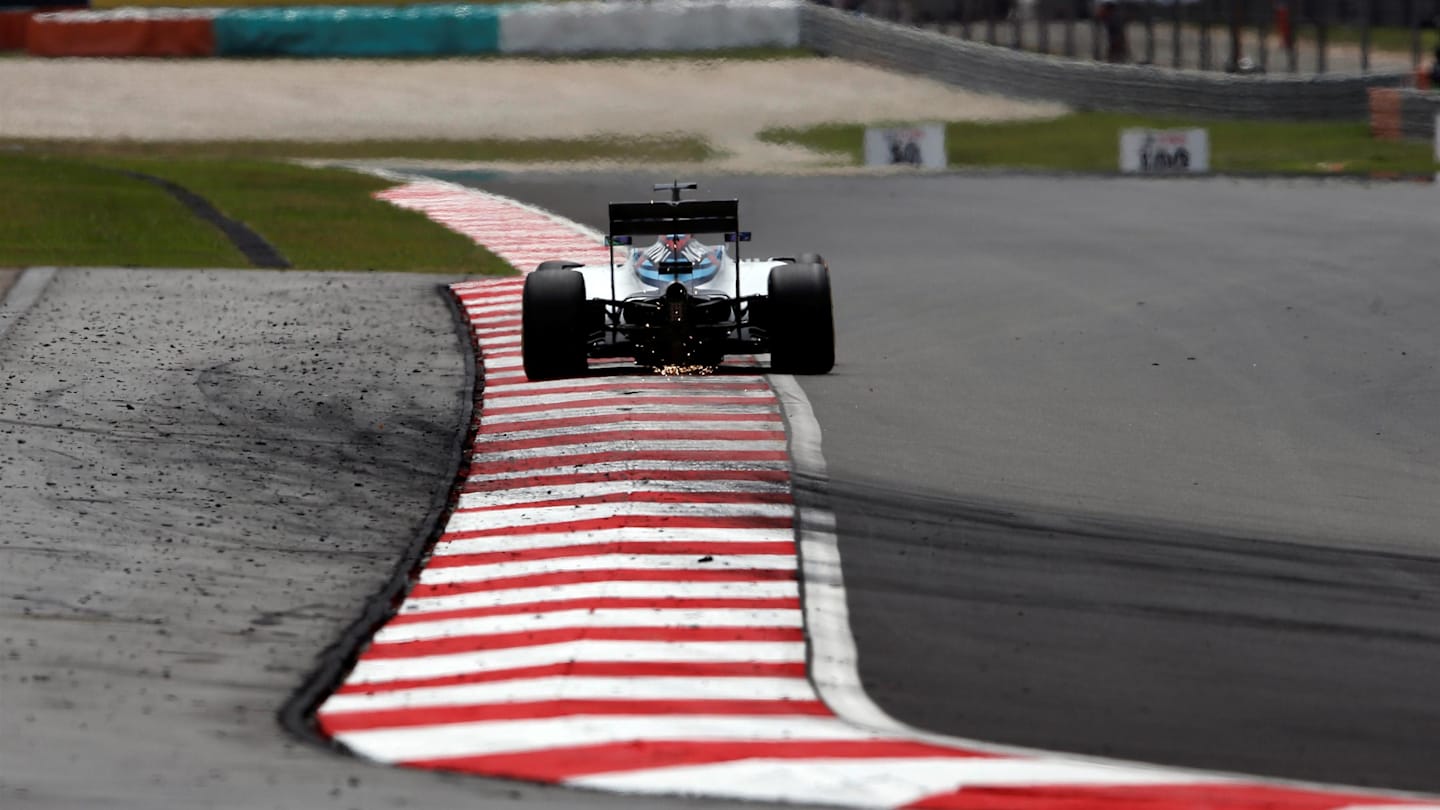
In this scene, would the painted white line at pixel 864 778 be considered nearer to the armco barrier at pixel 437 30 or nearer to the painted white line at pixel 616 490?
A: the painted white line at pixel 616 490

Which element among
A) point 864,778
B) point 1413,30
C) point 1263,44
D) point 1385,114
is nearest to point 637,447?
point 864,778

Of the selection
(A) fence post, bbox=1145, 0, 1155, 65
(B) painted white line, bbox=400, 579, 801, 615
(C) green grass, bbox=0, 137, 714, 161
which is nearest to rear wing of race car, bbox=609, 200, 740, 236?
(B) painted white line, bbox=400, 579, 801, 615

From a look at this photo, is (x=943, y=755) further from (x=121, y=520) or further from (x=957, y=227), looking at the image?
(x=957, y=227)

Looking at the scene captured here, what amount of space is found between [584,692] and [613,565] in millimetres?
1999

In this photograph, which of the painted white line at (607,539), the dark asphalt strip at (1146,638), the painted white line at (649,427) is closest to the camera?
the dark asphalt strip at (1146,638)

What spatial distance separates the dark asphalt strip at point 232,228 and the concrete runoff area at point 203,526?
12.2 ft

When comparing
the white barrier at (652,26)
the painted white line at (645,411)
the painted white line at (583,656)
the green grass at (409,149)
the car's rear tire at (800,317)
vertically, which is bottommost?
the painted white line at (583,656)

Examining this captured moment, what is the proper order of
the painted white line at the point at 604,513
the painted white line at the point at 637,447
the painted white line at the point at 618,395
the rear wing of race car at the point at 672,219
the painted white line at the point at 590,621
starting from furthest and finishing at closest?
the rear wing of race car at the point at 672,219, the painted white line at the point at 618,395, the painted white line at the point at 637,447, the painted white line at the point at 604,513, the painted white line at the point at 590,621

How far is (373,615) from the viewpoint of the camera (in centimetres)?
1043

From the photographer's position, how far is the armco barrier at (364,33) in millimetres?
47781

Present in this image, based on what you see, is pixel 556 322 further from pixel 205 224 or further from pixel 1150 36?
pixel 1150 36

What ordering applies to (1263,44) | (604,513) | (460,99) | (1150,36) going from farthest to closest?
(1150,36) < (460,99) < (1263,44) < (604,513)

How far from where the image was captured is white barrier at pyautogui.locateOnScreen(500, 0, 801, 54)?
46562 millimetres

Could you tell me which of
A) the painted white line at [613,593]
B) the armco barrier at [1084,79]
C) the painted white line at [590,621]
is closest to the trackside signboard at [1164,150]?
the armco barrier at [1084,79]
